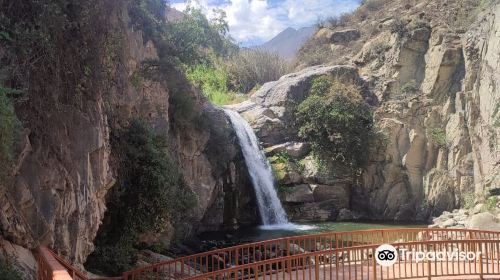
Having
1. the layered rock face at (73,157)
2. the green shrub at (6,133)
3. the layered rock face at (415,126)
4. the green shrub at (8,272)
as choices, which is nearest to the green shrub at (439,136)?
the layered rock face at (415,126)

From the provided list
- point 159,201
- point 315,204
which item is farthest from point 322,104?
point 159,201

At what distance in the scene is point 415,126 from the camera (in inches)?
1004

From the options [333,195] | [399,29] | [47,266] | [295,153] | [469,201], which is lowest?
[469,201]

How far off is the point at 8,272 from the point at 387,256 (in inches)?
305

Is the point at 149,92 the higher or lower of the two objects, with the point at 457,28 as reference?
lower

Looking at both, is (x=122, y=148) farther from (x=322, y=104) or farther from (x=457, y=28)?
(x=457, y=28)

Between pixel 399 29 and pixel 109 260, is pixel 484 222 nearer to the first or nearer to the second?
pixel 109 260

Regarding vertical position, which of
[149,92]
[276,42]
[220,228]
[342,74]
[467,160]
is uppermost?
[276,42]

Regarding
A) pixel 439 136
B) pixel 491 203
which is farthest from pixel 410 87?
pixel 491 203

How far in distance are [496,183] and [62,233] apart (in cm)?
1898

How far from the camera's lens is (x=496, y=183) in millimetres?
20516

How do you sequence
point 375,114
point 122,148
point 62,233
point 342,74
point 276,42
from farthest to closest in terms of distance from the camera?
point 276,42
point 342,74
point 375,114
point 122,148
point 62,233

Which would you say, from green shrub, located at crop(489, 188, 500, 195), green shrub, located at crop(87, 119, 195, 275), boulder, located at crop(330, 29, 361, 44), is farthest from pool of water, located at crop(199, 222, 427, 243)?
boulder, located at crop(330, 29, 361, 44)

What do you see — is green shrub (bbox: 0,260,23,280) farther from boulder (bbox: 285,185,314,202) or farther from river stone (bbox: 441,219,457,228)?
boulder (bbox: 285,185,314,202)
